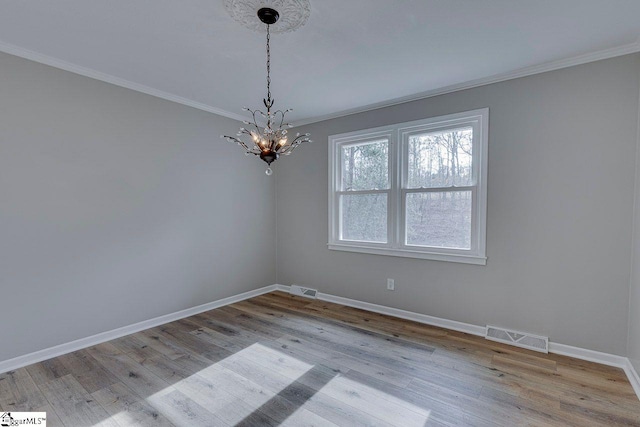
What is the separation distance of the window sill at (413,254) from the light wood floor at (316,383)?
2.57 feet

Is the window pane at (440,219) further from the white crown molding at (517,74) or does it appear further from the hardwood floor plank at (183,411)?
the hardwood floor plank at (183,411)

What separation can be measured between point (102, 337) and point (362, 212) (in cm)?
319

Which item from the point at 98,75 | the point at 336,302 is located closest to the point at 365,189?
Answer: the point at 336,302

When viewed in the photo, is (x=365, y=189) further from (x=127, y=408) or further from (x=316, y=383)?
(x=127, y=408)

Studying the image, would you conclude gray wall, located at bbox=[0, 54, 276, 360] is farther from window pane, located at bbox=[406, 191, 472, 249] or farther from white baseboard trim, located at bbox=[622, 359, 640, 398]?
white baseboard trim, located at bbox=[622, 359, 640, 398]

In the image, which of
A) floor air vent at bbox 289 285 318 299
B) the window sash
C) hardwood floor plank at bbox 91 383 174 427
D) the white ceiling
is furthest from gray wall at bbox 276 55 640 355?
hardwood floor plank at bbox 91 383 174 427

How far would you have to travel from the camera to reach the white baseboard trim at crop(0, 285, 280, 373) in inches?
95.2

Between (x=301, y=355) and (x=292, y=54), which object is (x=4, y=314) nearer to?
(x=301, y=355)

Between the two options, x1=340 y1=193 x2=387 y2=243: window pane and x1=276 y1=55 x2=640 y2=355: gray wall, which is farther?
x1=340 y1=193 x2=387 y2=243: window pane

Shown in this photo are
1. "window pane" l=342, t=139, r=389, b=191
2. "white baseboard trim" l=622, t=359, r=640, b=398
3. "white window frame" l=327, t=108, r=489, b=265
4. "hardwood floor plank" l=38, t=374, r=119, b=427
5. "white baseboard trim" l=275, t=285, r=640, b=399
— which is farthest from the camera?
"window pane" l=342, t=139, r=389, b=191

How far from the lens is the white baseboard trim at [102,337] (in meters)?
2.42

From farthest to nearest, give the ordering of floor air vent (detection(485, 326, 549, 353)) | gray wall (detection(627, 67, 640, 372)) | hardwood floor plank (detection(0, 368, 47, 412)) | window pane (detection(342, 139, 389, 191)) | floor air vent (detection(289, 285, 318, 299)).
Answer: floor air vent (detection(289, 285, 318, 299)), window pane (detection(342, 139, 389, 191)), floor air vent (detection(485, 326, 549, 353)), gray wall (detection(627, 67, 640, 372)), hardwood floor plank (detection(0, 368, 47, 412))

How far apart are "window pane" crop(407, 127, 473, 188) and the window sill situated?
0.78m

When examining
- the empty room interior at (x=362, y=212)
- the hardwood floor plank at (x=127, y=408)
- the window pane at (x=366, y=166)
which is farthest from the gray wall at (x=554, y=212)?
the hardwood floor plank at (x=127, y=408)
